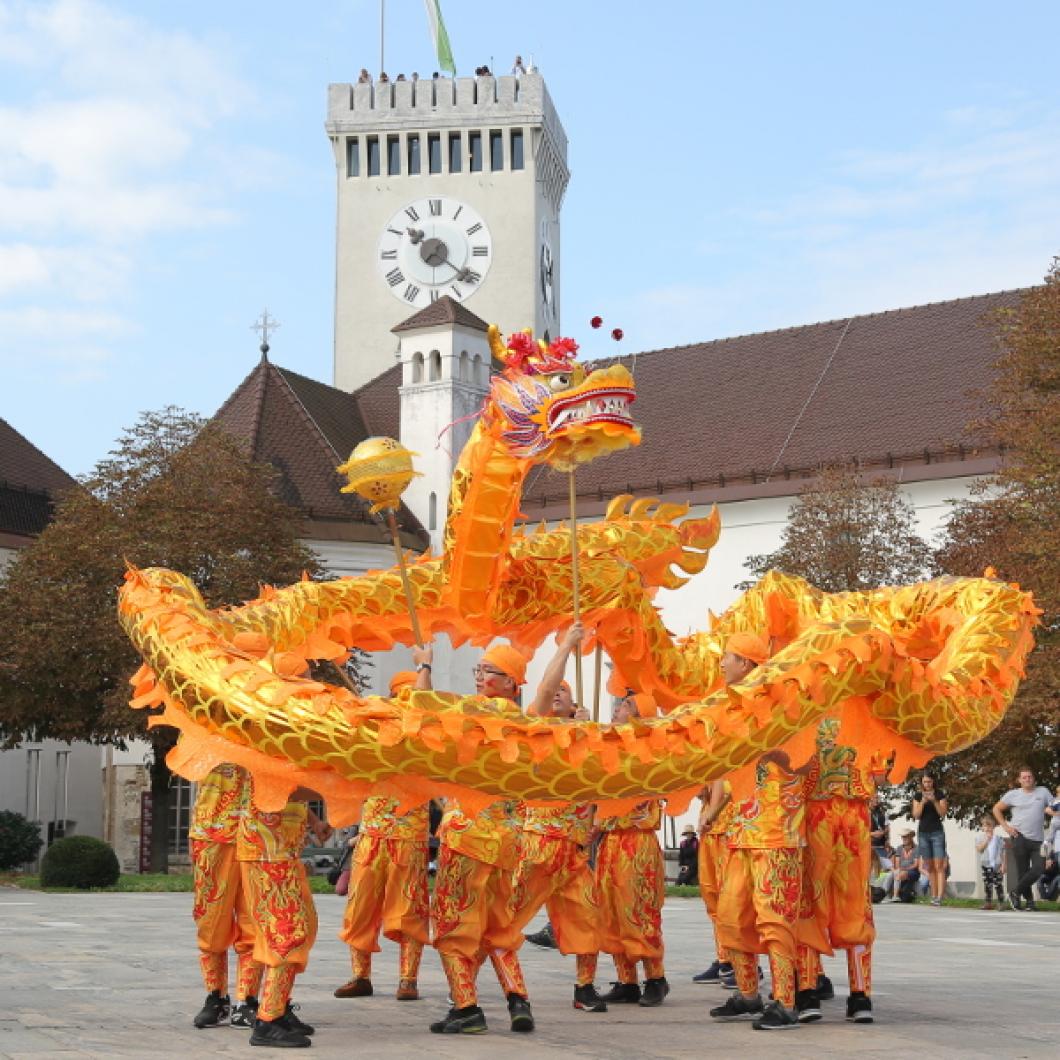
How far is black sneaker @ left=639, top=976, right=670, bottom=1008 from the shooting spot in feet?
32.9

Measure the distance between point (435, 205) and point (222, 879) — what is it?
2002 inches

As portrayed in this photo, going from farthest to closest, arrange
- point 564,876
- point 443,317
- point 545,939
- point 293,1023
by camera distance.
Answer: point 443,317, point 545,939, point 564,876, point 293,1023

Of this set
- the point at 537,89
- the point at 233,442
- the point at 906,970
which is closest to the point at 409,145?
the point at 537,89

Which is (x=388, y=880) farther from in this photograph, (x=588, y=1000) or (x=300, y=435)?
(x=300, y=435)

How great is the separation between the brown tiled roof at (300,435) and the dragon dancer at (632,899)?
1316 inches

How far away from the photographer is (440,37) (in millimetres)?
61344

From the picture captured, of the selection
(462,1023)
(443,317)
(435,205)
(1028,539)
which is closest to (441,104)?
(435,205)

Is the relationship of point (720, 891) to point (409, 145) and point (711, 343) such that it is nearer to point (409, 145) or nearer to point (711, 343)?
point (711, 343)

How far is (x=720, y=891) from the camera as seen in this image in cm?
938

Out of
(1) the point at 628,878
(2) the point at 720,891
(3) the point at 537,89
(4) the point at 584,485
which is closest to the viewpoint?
(2) the point at 720,891

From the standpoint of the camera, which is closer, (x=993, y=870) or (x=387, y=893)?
(x=387, y=893)

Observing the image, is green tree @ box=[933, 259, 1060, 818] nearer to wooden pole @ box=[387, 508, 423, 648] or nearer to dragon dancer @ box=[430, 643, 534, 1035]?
wooden pole @ box=[387, 508, 423, 648]

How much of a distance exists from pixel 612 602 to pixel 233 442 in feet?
77.0

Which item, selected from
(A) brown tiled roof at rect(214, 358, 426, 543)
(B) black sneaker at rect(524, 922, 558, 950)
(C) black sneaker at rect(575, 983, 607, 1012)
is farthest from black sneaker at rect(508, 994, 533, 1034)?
(A) brown tiled roof at rect(214, 358, 426, 543)
